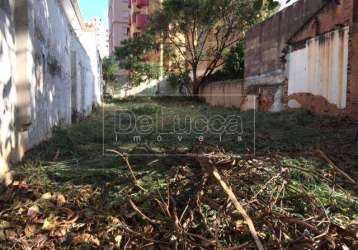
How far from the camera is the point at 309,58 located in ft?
33.4

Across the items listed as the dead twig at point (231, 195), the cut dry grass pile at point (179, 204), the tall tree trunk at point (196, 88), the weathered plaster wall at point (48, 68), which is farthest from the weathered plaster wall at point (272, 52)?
the dead twig at point (231, 195)

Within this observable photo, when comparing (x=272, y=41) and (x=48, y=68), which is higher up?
(x=272, y=41)

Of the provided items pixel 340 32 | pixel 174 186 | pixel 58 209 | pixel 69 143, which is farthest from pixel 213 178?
pixel 340 32

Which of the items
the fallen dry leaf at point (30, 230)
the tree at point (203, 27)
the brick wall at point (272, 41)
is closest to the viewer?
the fallen dry leaf at point (30, 230)

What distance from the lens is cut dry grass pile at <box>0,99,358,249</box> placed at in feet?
8.48

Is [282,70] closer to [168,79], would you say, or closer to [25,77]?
[25,77]

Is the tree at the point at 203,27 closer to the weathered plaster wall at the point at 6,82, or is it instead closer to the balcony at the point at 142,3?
the balcony at the point at 142,3

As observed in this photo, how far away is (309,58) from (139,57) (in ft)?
48.5

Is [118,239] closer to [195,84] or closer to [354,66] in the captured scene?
[354,66]

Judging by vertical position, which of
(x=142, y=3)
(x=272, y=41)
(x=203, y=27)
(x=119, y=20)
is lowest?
(x=272, y=41)

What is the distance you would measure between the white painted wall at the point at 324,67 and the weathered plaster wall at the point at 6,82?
22.6 ft

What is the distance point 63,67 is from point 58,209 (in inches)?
209

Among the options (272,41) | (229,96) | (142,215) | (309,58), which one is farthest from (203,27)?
(142,215)

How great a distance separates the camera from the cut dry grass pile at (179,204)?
8.48 ft
